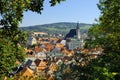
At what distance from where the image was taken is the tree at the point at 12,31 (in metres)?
11.8

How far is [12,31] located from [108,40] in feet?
32.6

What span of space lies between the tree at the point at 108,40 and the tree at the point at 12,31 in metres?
6.49

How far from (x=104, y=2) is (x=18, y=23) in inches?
466

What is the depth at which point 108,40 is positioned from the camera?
21438mm

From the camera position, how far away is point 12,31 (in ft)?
40.6

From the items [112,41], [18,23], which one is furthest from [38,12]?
[112,41]

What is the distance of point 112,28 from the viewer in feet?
68.8

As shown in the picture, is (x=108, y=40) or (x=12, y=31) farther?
(x=108, y=40)

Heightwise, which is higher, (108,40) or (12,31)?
(12,31)

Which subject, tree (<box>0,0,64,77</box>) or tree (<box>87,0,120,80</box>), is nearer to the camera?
tree (<box>0,0,64,77</box>)

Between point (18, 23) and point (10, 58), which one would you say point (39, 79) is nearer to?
point (10, 58)

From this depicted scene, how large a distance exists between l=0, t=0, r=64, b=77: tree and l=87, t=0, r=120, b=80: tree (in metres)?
6.49

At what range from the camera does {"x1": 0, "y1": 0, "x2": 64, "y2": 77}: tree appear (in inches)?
464

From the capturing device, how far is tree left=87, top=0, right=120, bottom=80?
18922 millimetres
